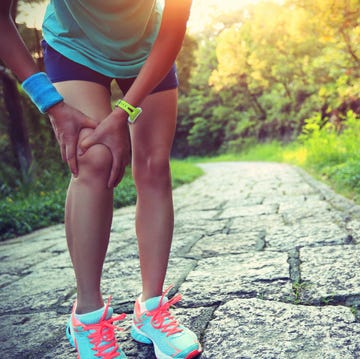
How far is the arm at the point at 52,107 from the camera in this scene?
1.27 m

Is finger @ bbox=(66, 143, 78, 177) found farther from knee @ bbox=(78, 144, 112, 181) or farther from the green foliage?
the green foliage

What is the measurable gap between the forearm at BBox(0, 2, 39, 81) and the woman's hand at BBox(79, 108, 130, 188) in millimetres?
311

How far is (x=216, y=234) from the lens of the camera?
10.5ft

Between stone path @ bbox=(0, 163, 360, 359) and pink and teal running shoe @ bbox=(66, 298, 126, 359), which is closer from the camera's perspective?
pink and teal running shoe @ bbox=(66, 298, 126, 359)

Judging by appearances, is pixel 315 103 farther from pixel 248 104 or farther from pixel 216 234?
pixel 216 234

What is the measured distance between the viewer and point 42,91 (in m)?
1.31

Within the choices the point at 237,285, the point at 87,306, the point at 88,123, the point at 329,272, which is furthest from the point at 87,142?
the point at 329,272

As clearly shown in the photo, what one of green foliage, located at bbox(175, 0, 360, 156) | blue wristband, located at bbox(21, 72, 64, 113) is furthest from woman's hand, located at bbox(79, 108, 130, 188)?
green foliage, located at bbox(175, 0, 360, 156)

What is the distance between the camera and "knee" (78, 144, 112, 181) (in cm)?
128

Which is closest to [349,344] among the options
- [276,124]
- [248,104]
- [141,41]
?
[141,41]

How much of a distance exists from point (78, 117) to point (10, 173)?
6418 millimetres

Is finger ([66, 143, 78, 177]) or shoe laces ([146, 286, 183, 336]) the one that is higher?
finger ([66, 143, 78, 177])

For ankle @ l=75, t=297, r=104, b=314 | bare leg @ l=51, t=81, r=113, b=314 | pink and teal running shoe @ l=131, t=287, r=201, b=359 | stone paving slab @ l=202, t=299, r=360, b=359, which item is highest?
bare leg @ l=51, t=81, r=113, b=314

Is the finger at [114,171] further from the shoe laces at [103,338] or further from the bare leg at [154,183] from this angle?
the shoe laces at [103,338]
